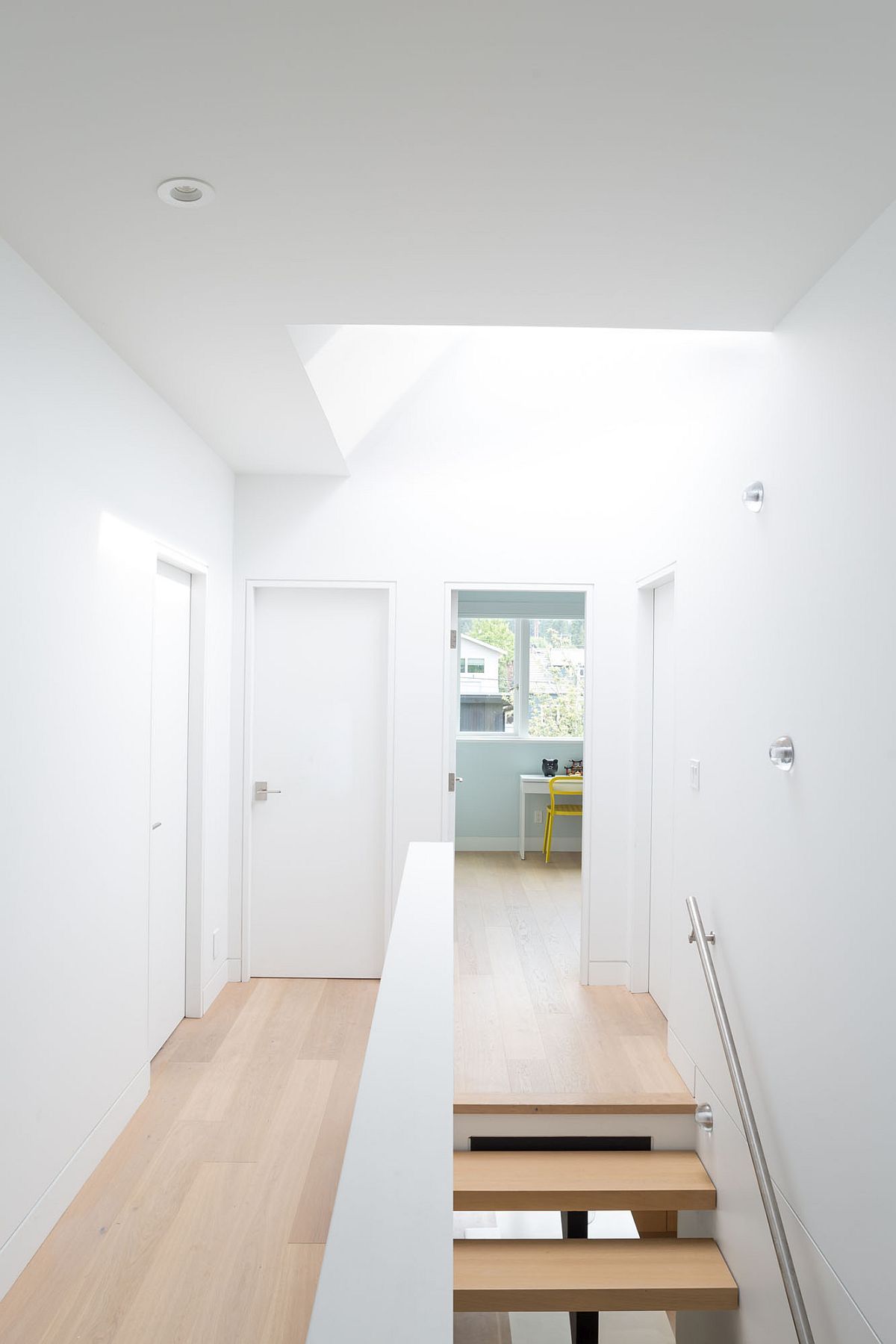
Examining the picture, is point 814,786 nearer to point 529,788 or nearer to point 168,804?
point 168,804

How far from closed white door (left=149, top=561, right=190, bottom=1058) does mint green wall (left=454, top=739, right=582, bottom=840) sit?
3854mm

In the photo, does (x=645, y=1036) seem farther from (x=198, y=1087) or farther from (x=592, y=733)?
(x=198, y=1087)

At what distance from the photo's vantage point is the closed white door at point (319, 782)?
422 centimetres

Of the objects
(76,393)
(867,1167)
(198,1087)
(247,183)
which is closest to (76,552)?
(76,393)

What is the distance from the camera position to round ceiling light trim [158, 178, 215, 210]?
1677mm

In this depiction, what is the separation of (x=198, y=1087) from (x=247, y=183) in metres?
2.90

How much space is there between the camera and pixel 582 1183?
276cm

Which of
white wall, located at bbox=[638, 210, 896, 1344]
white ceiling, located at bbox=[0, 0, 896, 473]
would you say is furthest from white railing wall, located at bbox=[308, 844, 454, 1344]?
white ceiling, located at bbox=[0, 0, 896, 473]

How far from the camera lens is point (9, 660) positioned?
6.60 feet

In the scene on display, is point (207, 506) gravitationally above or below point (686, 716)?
above

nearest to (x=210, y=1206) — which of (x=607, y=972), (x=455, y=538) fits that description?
(x=607, y=972)

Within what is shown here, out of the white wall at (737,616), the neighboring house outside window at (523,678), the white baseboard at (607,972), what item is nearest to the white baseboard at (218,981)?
the white wall at (737,616)

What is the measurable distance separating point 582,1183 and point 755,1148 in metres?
0.78

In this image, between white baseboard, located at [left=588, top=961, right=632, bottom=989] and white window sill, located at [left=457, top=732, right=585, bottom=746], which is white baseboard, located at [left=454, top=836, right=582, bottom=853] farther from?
white baseboard, located at [left=588, top=961, right=632, bottom=989]
